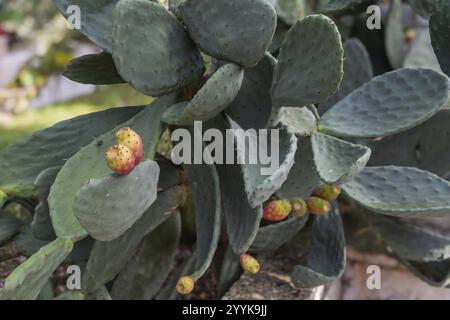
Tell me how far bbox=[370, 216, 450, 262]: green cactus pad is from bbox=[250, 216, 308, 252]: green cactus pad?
0.28m

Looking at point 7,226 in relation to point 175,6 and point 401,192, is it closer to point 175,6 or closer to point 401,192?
point 175,6

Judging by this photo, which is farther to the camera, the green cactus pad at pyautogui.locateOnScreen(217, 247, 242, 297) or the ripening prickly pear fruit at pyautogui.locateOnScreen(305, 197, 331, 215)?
the green cactus pad at pyautogui.locateOnScreen(217, 247, 242, 297)

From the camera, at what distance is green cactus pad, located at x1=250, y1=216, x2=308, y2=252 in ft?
4.49

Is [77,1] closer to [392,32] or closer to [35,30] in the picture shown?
[392,32]

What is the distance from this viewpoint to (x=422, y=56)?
1.87 metres

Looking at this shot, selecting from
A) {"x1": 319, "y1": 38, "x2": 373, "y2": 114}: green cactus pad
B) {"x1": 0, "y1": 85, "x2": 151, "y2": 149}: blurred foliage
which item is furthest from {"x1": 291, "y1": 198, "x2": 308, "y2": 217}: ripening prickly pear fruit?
{"x1": 0, "y1": 85, "x2": 151, "y2": 149}: blurred foliage

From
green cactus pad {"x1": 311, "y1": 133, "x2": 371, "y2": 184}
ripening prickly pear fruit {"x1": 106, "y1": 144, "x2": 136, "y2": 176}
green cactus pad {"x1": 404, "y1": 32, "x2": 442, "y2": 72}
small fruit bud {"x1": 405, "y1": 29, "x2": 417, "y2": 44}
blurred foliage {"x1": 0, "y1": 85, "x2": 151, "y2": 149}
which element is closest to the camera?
ripening prickly pear fruit {"x1": 106, "y1": 144, "x2": 136, "y2": 176}

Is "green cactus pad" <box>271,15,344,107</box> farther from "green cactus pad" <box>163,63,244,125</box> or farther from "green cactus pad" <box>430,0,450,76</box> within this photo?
"green cactus pad" <box>430,0,450,76</box>

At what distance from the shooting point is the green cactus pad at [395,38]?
1898mm

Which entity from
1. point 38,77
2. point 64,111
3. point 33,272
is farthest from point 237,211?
point 38,77

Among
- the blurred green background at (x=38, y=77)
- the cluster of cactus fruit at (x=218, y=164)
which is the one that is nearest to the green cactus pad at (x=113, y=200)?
the cluster of cactus fruit at (x=218, y=164)

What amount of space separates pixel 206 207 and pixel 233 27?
377 millimetres

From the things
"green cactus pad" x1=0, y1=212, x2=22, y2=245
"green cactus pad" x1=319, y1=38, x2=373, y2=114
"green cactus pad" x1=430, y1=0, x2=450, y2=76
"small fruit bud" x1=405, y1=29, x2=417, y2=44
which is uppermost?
"green cactus pad" x1=430, y1=0, x2=450, y2=76

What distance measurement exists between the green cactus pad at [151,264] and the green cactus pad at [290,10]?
0.57 m
